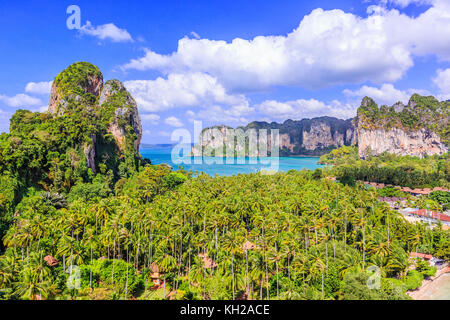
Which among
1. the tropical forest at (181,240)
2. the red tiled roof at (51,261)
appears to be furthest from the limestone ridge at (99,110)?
the red tiled roof at (51,261)

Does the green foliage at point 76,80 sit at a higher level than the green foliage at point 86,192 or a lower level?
higher

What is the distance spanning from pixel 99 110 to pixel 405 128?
138477mm

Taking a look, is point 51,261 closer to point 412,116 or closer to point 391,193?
point 391,193

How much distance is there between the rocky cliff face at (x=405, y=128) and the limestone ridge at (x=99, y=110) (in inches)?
4733

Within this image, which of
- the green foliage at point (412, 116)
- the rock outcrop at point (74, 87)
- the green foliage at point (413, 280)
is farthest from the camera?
the green foliage at point (412, 116)

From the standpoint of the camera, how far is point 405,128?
138 metres

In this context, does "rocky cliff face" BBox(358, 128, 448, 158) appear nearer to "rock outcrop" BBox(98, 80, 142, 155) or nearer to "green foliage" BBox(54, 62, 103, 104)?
"rock outcrop" BBox(98, 80, 142, 155)

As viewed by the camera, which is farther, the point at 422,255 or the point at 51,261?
the point at 422,255

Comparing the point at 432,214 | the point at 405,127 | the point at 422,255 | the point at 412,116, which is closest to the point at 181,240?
the point at 422,255

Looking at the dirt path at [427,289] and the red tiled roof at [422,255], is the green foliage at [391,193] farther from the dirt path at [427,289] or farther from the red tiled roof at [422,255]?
the dirt path at [427,289]

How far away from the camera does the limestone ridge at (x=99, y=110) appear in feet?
211
